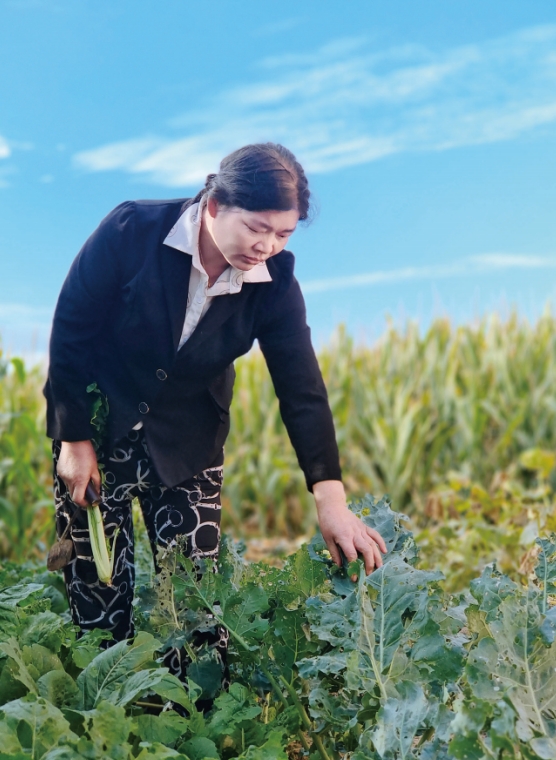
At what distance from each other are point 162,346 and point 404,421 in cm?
474

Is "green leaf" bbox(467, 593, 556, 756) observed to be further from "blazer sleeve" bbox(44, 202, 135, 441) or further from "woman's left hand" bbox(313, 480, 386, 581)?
"blazer sleeve" bbox(44, 202, 135, 441)

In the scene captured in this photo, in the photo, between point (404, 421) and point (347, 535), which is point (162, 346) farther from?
point (404, 421)

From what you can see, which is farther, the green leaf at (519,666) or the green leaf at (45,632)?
the green leaf at (45,632)

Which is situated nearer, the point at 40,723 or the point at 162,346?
the point at 40,723

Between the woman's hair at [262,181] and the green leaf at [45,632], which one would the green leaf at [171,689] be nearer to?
the green leaf at [45,632]

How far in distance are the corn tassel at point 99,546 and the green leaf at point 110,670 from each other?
0.55 metres

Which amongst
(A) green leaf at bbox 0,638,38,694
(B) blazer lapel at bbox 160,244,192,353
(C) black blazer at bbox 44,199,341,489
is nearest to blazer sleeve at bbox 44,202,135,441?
(C) black blazer at bbox 44,199,341,489

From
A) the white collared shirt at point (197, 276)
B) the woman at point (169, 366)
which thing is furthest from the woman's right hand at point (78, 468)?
the white collared shirt at point (197, 276)

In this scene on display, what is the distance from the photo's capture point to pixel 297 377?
2389mm

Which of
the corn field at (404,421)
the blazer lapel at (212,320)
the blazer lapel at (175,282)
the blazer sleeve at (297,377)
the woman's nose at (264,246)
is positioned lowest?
the corn field at (404,421)

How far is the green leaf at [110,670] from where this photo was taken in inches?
68.6

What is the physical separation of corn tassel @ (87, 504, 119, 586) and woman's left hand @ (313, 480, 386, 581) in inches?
23.7

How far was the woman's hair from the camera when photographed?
205 cm

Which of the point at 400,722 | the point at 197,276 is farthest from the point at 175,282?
the point at 400,722
